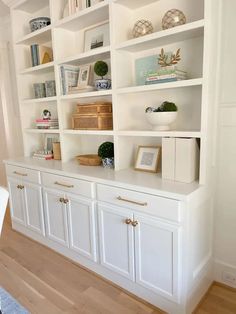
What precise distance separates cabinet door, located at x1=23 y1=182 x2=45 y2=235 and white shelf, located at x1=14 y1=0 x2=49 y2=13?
5.78 feet

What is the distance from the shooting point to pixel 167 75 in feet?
5.37

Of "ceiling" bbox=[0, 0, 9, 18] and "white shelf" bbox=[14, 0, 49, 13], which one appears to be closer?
"white shelf" bbox=[14, 0, 49, 13]

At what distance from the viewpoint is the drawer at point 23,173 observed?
235 centimetres

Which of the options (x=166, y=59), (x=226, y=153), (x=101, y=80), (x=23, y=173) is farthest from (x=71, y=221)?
(x=166, y=59)

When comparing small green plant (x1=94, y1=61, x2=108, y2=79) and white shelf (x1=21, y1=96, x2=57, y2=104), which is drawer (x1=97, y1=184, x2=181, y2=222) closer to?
small green plant (x1=94, y1=61, x2=108, y2=79)

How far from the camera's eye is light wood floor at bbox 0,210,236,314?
167 centimetres

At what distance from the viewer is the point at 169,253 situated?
1.51 meters

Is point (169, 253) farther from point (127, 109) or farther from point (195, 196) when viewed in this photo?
point (127, 109)

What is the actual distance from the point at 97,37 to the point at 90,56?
263 mm

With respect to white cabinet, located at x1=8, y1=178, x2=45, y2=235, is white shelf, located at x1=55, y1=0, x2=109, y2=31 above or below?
above

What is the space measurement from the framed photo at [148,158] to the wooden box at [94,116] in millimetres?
373

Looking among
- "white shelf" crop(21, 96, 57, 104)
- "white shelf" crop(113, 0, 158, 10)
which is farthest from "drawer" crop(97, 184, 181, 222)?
"white shelf" crop(113, 0, 158, 10)

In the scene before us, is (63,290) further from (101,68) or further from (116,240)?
(101,68)

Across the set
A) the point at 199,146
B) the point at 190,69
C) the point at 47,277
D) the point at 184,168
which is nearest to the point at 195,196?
the point at 184,168
